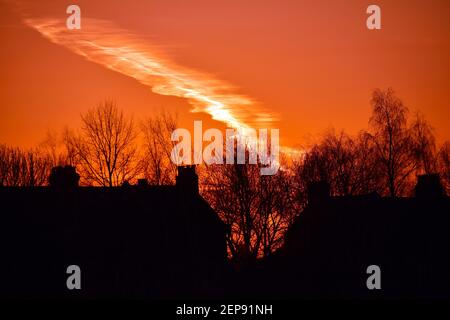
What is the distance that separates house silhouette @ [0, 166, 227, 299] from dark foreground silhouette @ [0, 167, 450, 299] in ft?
0.21

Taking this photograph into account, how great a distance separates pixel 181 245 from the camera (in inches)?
2379

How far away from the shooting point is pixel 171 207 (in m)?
61.5

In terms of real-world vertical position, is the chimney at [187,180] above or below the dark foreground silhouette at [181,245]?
above

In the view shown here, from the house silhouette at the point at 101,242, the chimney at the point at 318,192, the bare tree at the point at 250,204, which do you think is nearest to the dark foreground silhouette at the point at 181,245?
the house silhouette at the point at 101,242

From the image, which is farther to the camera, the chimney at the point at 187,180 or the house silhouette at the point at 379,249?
the chimney at the point at 187,180

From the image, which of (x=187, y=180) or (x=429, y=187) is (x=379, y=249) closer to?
(x=429, y=187)

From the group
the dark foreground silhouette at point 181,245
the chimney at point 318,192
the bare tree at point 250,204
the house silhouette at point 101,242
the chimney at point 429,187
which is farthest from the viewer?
the bare tree at point 250,204

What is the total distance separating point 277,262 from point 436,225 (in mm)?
12928

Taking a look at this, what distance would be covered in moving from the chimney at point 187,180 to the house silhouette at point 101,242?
629mm

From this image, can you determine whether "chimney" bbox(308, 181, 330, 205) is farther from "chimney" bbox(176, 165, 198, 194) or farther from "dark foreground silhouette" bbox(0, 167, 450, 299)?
"chimney" bbox(176, 165, 198, 194)

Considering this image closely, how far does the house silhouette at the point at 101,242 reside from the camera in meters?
56.1

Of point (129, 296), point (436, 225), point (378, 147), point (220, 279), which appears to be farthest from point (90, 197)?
point (378, 147)

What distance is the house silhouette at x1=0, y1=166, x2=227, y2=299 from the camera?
5606cm

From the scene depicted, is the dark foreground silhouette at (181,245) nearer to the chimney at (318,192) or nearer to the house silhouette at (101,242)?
the house silhouette at (101,242)
